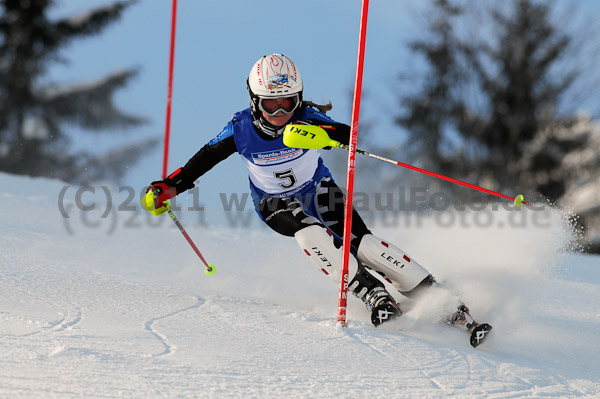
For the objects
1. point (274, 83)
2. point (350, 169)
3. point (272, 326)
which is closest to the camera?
point (272, 326)

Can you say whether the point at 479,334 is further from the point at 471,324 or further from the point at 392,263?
the point at 392,263

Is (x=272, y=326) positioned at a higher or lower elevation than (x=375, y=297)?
lower

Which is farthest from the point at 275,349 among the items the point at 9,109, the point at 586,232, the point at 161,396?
the point at 586,232

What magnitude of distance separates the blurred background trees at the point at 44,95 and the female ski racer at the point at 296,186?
15.5 m

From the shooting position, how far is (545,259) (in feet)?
13.3

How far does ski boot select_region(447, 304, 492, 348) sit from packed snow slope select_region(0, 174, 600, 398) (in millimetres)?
62

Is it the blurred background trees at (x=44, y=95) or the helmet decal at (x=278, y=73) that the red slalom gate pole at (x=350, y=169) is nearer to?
the helmet decal at (x=278, y=73)

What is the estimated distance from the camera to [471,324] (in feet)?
11.0

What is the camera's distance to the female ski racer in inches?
136

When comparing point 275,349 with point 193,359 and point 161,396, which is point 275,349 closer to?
point 193,359

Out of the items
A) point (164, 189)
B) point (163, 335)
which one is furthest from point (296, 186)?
point (163, 335)

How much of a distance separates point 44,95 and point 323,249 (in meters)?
17.6

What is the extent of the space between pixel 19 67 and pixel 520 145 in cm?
1595

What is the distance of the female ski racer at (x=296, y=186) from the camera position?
3.45 m
